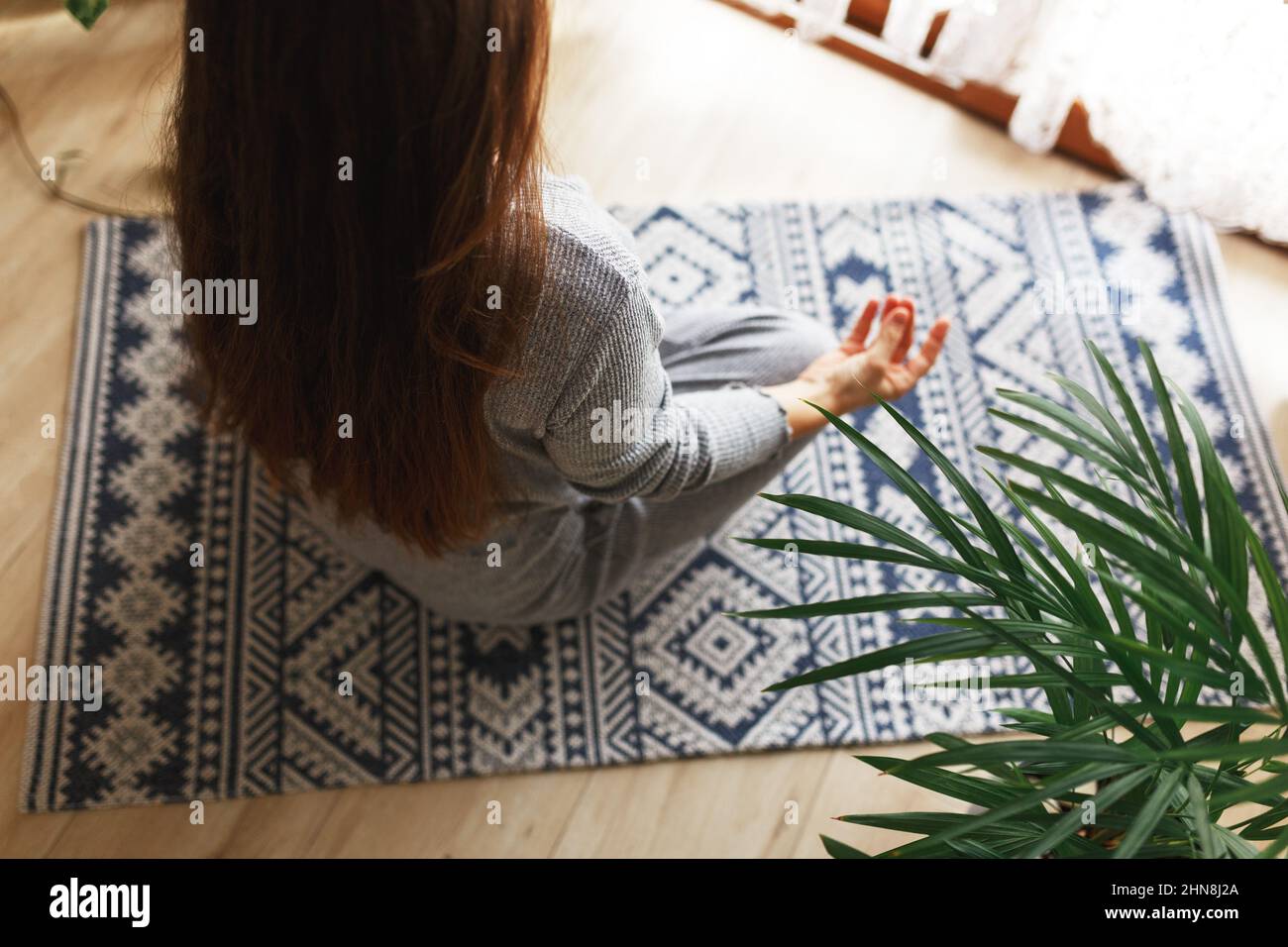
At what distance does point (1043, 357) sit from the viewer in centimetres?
159

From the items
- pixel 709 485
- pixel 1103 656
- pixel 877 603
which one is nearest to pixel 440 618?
pixel 709 485

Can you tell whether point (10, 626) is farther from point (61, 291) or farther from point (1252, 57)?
point (1252, 57)

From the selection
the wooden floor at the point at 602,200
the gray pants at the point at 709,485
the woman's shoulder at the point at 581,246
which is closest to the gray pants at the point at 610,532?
the gray pants at the point at 709,485

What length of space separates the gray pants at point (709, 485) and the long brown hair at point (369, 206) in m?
0.37

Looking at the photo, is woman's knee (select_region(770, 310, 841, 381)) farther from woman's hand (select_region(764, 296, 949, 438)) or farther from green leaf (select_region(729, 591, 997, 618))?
green leaf (select_region(729, 591, 997, 618))

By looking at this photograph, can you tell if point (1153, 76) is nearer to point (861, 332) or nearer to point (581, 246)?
point (861, 332)

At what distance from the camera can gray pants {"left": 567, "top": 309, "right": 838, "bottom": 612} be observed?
1.21 meters

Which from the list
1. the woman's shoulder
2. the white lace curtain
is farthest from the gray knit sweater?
the white lace curtain

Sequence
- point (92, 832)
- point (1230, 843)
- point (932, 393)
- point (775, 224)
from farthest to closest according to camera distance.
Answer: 1. point (775, 224)
2. point (932, 393)
3. point (92, 832)
4. point (1230, 843)

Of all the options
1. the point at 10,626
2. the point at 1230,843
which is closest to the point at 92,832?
the point at 10,626

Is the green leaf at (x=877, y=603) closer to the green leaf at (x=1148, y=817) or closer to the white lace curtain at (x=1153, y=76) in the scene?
the green leaf at (x=1148, y=817)

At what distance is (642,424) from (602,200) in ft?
2.92

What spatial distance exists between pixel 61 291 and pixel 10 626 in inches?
20.9

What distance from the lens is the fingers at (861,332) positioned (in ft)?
4.10
